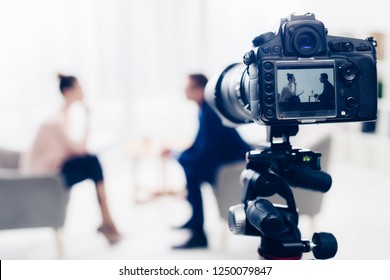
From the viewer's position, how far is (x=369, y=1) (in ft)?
9.51

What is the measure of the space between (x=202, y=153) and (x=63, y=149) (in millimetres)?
665

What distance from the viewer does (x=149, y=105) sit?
12.3 feet

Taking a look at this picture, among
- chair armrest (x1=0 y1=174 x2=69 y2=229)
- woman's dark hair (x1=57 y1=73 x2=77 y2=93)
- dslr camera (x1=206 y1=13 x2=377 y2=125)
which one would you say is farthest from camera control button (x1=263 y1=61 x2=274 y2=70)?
woman's dark hair (x1=57 y1=73 x2=77 y2=93)

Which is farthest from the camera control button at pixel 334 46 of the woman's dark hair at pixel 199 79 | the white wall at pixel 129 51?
the white wall at pixel 129 51

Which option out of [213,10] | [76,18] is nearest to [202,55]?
[213,10]

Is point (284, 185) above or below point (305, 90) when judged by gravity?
below

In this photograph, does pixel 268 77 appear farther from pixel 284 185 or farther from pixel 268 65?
pixel 284 185

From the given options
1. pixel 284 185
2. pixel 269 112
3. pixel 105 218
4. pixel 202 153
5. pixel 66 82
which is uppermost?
pixel 66 82

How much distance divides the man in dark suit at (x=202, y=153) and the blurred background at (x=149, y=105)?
10cm

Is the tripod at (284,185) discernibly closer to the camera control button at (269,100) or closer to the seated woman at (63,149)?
the camera control button at (269,100)

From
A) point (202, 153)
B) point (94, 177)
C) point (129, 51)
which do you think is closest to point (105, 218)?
point (94, 177)

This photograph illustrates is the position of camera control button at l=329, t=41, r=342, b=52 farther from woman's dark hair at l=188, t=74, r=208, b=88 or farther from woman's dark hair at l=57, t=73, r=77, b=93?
woman's dark hair at l=57, t=73, r=77, b=93

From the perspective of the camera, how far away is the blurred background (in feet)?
6.87
